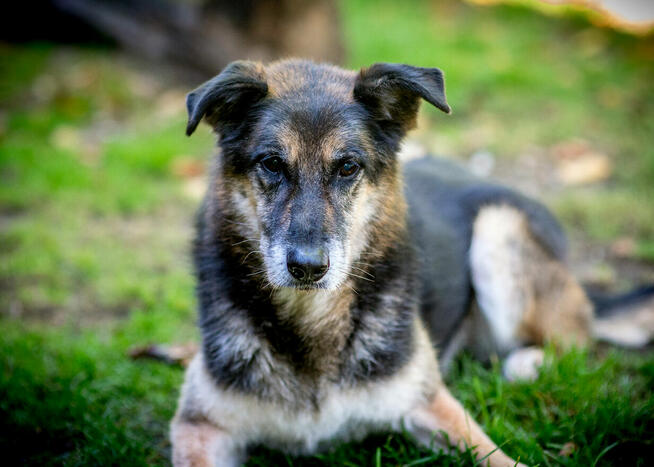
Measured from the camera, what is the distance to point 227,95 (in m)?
2.73

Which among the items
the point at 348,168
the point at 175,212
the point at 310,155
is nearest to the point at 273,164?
the point at 310,155

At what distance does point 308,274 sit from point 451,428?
1120 mm

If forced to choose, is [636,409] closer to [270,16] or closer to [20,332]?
[20,332]

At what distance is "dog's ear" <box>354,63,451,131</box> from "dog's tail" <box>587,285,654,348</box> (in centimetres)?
231

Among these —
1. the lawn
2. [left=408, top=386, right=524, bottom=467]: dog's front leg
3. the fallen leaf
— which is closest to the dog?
[left=408, top=386, right=524, bottom=467]: dog's front leg

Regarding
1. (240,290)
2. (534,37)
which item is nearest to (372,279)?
(240,290)

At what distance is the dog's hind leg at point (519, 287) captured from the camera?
380 cm

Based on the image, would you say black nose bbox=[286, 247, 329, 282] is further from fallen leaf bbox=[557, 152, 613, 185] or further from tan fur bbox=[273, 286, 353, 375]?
fallen leaf bbox=[557, 152, 613, 185]

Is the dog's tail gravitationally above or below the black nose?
below

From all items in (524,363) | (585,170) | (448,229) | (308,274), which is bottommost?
(585,170)

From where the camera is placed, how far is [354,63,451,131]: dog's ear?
2.66 m

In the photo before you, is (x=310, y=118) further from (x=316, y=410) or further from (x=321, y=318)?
(x=316, y=410)

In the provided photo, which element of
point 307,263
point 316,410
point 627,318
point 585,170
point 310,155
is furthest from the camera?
point 585,170

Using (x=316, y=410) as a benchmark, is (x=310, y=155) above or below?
above
